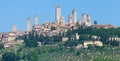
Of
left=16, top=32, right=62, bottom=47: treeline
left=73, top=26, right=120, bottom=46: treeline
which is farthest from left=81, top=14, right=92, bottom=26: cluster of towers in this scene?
left=16, top=32, right=62, bottom=47: treeline

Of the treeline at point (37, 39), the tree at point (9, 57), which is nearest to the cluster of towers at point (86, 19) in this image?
the treeline at point (37, 39)

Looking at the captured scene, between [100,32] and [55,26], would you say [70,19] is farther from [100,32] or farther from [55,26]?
[100,32]

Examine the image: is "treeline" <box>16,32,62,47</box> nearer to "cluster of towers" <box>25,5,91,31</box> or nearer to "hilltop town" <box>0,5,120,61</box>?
"hilltop town" <box>0,5,120,61</box>

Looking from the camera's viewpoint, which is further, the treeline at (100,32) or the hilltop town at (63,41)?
the treeline at (100,32)

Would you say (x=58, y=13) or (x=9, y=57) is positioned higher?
(x=58, y=13)

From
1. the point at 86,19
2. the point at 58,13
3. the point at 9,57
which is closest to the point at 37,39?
the point at 9,57

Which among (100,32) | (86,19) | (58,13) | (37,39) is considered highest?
(58,13)

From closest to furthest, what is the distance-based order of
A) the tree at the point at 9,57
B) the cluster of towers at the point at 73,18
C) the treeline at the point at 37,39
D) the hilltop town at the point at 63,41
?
the hilltop town at the point at 63,41, the tree at the point at 9,57, the treeline at the point at 37,39, the cluster of towers at the point at 73,18

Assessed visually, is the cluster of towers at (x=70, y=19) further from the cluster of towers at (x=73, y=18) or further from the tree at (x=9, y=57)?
the tree at (x=9, y=57)

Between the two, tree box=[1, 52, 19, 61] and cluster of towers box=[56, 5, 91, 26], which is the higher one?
cluster of towers box=[56, 5, 91, 26]

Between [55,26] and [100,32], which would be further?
[55,26]

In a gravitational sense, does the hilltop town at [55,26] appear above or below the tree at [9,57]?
above
